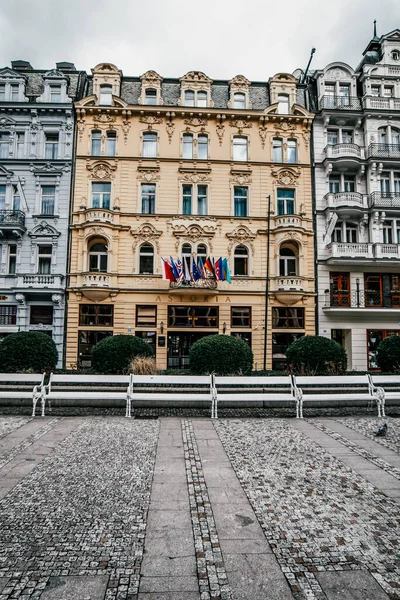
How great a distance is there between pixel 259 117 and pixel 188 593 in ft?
85.6

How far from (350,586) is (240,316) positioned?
1973 cm

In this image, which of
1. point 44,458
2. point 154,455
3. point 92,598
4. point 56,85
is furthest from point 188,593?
point 56,85


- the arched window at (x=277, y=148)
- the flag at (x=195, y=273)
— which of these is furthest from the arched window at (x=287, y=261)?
the arched window at (x=277, y=148)

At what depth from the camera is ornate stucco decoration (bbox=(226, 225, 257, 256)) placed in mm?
23391

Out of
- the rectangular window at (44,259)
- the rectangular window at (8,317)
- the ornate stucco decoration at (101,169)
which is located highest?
the ornate stucco decoration at (101,169)

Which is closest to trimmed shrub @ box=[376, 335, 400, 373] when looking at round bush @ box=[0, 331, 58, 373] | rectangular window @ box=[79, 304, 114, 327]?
round bush @ box=[0, 331, 58, 373]

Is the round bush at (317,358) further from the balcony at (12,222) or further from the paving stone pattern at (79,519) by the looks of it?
the balcony at (12,222)

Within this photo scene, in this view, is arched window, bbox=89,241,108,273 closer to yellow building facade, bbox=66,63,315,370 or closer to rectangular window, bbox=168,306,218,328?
yellow building facade, bbox=66,63,315,370

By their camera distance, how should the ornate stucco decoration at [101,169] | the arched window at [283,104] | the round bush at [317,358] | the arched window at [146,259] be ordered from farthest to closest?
the arched window at [283,104] → the ornate stucco decoration at [101,169] → the arched window at [146,259] → the round bush at [317,358]

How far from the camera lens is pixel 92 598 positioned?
311 cm

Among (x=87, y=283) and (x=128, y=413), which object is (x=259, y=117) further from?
(x=128, y=413)

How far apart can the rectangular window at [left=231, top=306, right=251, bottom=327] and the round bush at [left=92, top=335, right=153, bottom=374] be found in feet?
28.1

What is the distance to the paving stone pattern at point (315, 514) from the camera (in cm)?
359

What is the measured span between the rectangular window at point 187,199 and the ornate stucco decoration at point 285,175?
5624 millimetres
